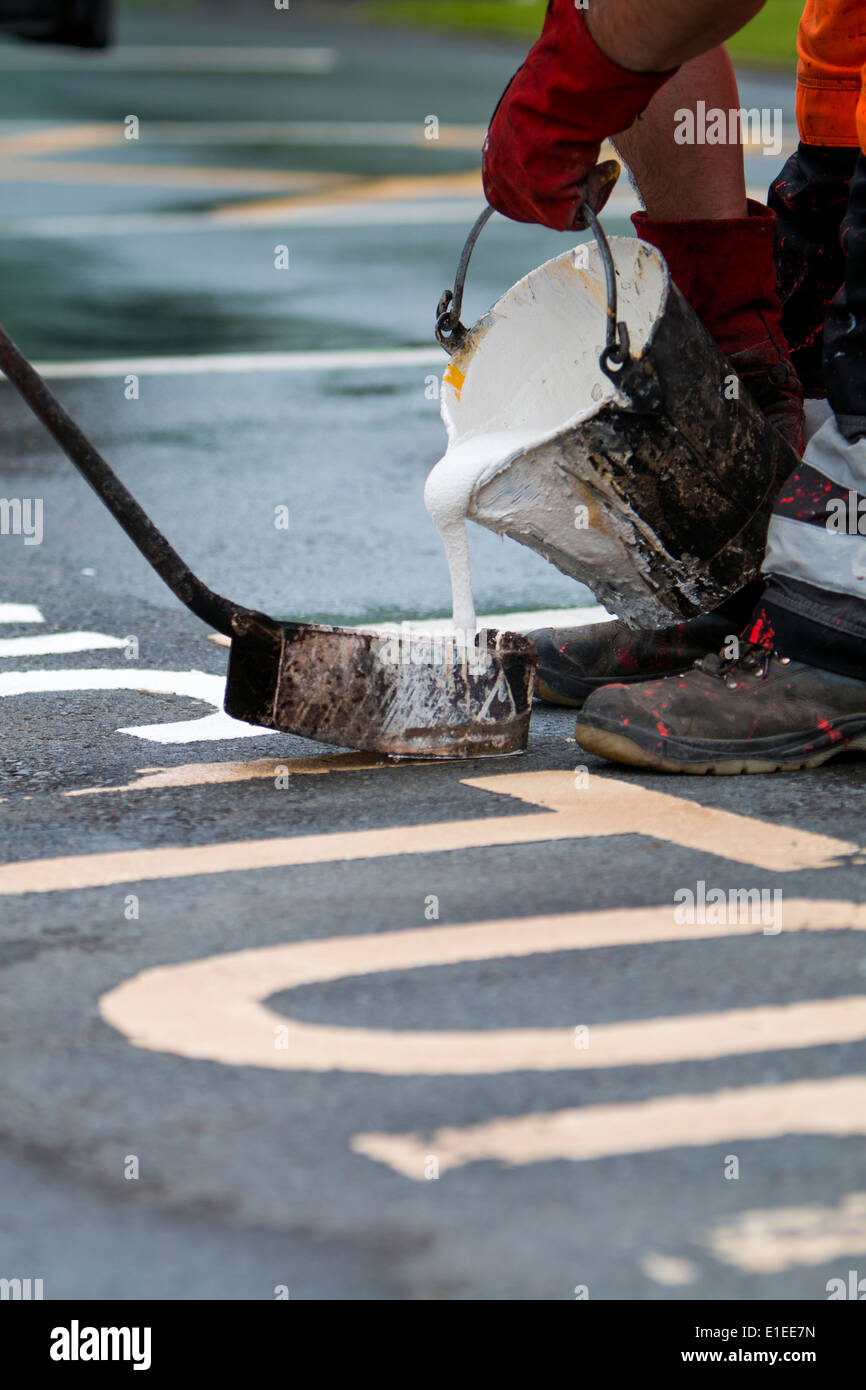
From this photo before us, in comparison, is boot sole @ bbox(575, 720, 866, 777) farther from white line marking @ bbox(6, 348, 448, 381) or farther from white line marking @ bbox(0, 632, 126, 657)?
white line marking @ bbox(6, 348, 448, 381)

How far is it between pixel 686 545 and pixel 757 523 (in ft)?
0.49

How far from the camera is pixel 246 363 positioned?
24.0 ft

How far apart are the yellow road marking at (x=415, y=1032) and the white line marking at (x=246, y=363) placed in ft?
16.1

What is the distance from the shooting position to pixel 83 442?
10.6 feet

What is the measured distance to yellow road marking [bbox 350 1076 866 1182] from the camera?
1.95m

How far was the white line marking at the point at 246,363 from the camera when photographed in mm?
7156

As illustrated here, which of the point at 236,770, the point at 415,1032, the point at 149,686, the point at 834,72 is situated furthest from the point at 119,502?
the point at 834,72

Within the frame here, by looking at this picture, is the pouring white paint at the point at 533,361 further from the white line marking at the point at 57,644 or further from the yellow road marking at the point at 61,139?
the yellow road marking at the point at 61,139

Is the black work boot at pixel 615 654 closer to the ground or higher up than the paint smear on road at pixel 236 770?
higher up

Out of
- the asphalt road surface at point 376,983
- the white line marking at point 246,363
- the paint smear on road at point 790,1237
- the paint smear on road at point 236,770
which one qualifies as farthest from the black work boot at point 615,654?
the white line marking at point 246,363

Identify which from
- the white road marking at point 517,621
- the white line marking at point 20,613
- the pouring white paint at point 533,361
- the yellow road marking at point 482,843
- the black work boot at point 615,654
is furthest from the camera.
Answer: the white line marking at point 20,613

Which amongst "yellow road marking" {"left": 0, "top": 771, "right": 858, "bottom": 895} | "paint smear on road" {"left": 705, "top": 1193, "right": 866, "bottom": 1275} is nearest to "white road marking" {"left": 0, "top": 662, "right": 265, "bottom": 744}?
"yellow road marking" {"left": 0, "top": 771, "right": 858, "bottom": 895}

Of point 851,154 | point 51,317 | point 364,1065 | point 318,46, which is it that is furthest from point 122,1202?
point 318,46
